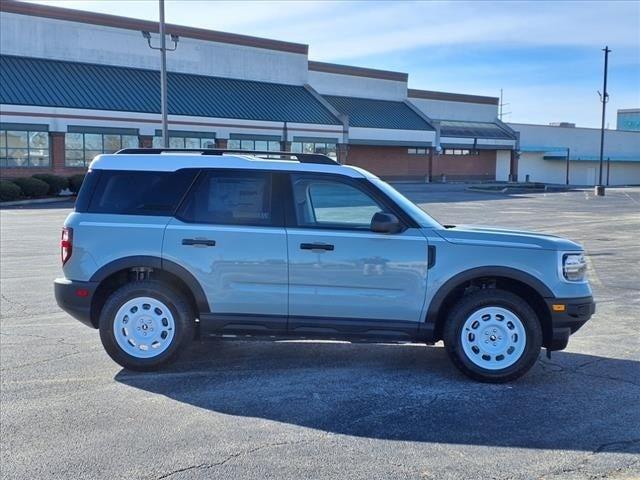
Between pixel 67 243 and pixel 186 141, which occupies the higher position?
pixel 186 141

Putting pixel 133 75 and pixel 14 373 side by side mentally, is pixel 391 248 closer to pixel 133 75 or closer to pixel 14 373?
pixel 14 373

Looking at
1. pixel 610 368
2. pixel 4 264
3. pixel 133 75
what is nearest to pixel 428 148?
pixel 133 75

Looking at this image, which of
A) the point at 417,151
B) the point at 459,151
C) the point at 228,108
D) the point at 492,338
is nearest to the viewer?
the point at 492,338

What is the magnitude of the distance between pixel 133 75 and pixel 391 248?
4442cm

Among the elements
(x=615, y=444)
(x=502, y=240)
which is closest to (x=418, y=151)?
(x=502, y=240)

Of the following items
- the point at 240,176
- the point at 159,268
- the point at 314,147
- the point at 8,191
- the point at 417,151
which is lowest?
the point at 159,268

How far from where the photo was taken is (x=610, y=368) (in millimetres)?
6285

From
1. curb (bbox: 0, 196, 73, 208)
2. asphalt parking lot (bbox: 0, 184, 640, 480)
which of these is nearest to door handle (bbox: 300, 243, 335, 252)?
asphalt parking lot (bbox: 0, 184, 640, 480)

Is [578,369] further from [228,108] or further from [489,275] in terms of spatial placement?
[228,108]

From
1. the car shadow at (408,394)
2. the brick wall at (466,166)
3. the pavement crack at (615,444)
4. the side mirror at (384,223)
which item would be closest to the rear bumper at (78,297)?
the car shadow at (408,394)

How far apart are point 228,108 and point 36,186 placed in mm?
19028

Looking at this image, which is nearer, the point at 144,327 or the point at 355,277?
the point at 355,277

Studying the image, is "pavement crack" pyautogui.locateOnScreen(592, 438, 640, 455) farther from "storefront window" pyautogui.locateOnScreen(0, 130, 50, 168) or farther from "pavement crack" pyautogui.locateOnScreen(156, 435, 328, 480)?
"storefront window" pyautogui.locateOnScreen(0, 130, 50, 168)

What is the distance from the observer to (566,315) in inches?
226
